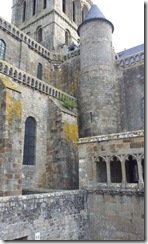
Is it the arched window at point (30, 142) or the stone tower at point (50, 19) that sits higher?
the stone tower at point (50, 19)

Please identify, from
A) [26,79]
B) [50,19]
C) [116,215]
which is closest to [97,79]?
[26,79]

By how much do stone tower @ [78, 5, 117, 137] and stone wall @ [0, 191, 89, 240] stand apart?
7.13 meters

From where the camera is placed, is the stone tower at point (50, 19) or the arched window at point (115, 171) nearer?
the arched window at point (115, 171)

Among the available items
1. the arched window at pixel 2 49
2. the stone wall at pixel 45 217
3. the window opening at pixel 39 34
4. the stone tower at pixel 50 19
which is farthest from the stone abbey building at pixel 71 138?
the window opening at pixel 39 34

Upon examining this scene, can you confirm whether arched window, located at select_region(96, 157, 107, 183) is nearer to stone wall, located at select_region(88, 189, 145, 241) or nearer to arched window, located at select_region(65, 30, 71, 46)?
stone wall, located at select_region(88, 189, 145, 241)

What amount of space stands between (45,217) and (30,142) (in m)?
6.54

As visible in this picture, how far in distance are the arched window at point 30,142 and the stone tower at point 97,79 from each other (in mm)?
4007

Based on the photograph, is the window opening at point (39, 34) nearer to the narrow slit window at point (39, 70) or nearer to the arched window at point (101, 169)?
the narrow slit window at point (39, 70)

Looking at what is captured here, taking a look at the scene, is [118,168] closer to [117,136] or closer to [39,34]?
[117,136]

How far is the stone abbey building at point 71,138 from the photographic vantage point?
8.43 m


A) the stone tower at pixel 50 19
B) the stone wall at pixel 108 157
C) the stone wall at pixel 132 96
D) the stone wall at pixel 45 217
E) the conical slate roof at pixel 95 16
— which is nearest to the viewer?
the stone wall at pixel 45 217

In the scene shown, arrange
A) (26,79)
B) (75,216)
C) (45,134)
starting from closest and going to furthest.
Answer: (75,216)
(26,79)
(45,134)

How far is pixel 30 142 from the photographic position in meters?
13.7

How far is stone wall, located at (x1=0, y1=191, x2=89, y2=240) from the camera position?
6.65 m
